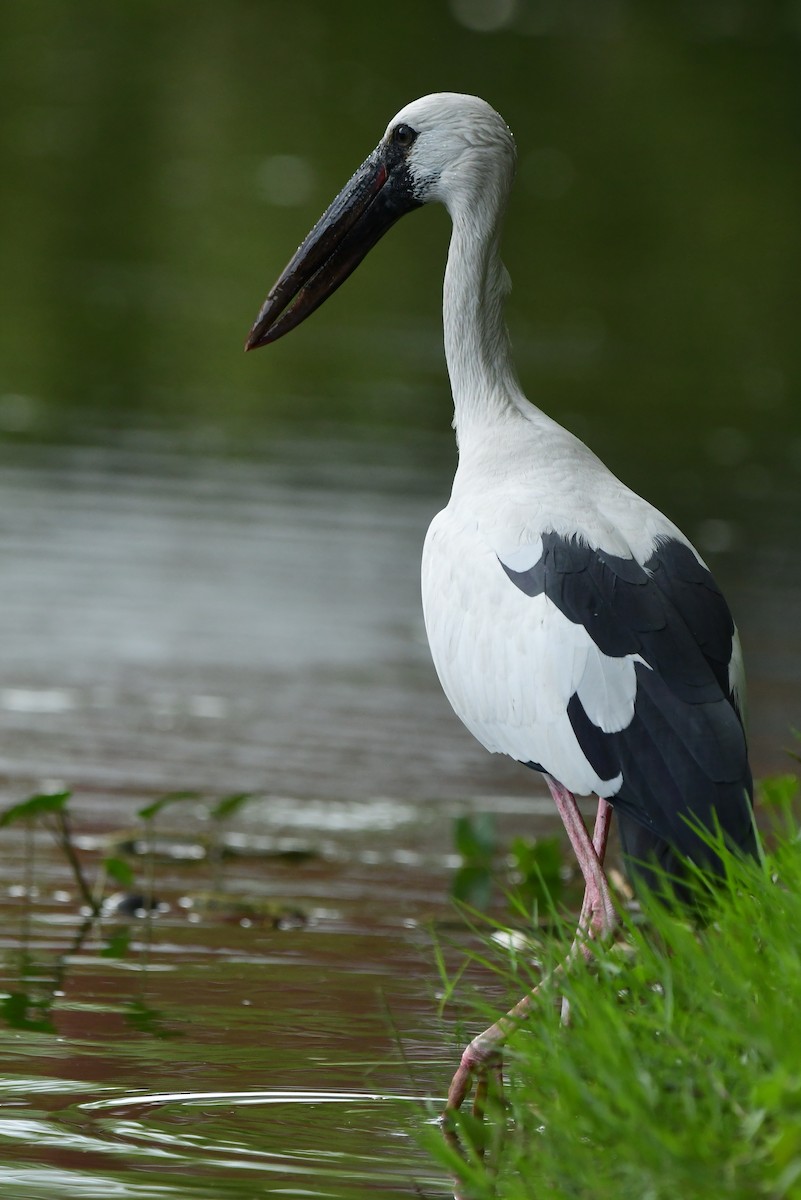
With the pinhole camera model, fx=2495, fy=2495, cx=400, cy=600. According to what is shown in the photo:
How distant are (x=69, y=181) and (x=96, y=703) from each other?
17.2m

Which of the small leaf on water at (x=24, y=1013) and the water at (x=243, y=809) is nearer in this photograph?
the water at (x=243, y=809)

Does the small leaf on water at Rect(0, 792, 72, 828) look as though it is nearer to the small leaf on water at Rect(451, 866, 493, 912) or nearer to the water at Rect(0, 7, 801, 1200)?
the water at Rect(0, 7, 801, 1200)

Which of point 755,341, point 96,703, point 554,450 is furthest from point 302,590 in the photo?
point 755,341

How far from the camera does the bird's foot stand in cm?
479

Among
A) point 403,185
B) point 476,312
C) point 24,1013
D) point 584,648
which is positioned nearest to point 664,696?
point 584,648

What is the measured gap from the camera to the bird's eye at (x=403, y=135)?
6023 millimetres

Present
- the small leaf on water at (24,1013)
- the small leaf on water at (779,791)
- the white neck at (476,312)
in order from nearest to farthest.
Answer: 1. the small leaf on water at (24,1013)
2. the white neck at (476,312)
3. the small leaf on water at (779,791)

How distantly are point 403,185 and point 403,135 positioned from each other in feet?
0.42


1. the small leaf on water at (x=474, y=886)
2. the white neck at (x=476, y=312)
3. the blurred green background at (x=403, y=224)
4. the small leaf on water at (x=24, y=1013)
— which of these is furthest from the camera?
the blurred green background at (x=403, y=224)

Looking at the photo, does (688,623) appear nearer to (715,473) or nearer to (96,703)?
(96,703)

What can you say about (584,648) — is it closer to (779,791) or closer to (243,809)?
(779,791)

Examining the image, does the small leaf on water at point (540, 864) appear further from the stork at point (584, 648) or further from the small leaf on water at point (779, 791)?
the stork at point (584, 648)

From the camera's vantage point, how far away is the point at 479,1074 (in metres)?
4.88

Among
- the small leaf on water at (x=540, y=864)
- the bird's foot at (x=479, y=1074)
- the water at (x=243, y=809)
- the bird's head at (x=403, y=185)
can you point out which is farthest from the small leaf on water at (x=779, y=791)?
the bird's head at (x=403, y=185)
